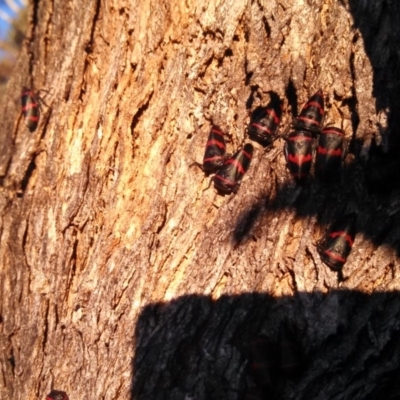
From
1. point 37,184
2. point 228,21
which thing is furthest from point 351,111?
point 37,184

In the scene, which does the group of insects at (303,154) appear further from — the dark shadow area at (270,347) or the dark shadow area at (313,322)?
the dark shadow area at (270,347)

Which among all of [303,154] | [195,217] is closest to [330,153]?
[303,154]

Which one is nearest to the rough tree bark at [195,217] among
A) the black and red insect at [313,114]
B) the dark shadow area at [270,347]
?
the dark shadow area at [270,347]

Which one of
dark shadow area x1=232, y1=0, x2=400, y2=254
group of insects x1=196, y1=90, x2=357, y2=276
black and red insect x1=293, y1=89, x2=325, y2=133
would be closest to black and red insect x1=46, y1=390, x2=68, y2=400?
group of insects x1=196, y1=90, x2=357, y2=276

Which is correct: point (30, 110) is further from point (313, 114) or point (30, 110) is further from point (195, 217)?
point (313, 114)

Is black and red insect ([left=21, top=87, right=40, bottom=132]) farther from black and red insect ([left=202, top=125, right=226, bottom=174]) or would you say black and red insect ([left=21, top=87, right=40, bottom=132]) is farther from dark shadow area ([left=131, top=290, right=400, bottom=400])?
dark shadow area ([left=131, top=290, right=400, bottom=400])

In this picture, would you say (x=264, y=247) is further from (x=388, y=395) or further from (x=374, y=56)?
(x=374, y=56)
